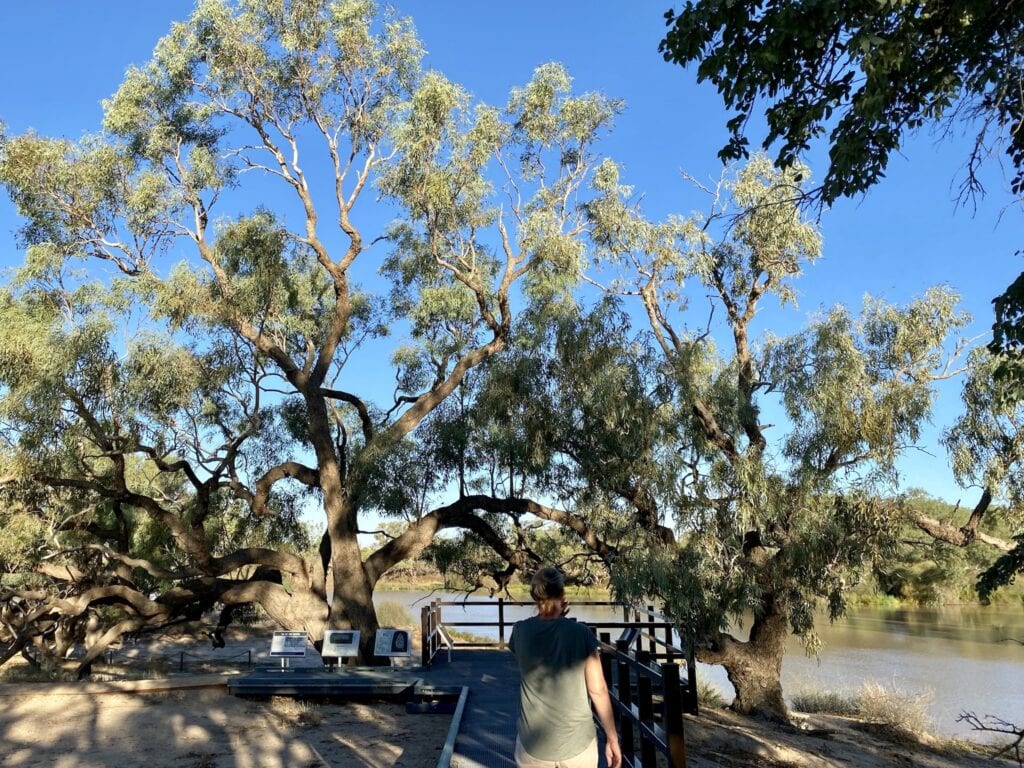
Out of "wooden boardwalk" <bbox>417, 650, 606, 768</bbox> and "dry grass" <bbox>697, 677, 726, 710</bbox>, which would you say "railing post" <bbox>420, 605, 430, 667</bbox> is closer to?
"wooden boardwalk" <bbox>417, 650, 606, 768</bbox>

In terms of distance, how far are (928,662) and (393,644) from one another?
600 inches

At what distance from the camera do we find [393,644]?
9.62m

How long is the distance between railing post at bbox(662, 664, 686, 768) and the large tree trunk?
7892mm

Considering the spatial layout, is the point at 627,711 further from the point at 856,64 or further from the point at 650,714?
the point at 856,64

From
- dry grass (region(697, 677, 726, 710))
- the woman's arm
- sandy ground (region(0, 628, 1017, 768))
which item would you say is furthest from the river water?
the woman's arm

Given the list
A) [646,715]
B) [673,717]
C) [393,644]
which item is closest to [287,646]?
[393,644]

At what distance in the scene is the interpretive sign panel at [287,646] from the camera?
9312 millimetres

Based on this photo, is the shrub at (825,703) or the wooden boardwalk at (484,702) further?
the shrub at (825,703)

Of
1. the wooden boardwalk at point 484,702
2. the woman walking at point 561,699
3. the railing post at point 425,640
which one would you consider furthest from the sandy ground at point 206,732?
the woman walking at point 561,699

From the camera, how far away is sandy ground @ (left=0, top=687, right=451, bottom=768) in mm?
6246

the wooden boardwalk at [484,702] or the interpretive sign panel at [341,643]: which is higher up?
the interpretive sign panel at [341,643]

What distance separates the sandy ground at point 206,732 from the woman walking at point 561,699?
353 centimetres

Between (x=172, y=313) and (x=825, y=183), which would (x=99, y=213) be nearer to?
(x=172, y=313)

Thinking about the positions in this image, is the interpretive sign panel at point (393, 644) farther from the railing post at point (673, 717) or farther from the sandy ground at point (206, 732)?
the railing post at point (673, 717)
